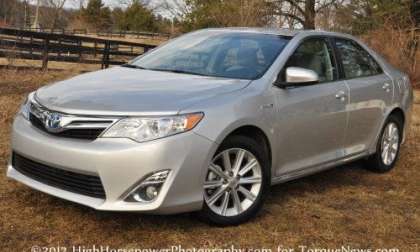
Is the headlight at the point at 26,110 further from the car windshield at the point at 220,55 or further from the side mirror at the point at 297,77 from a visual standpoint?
the side mirror at the point at 297,77

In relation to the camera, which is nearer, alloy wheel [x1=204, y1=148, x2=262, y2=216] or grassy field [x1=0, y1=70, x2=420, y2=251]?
grassy field [x1=0, y1=70, x2=420, y2=251]

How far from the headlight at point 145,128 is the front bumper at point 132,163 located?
0.04 meters

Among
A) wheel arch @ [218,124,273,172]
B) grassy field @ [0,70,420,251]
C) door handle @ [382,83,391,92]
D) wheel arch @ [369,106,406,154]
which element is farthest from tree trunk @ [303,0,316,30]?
wheel arch @ [218,124,273,172]

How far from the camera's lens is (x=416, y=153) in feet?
24.2

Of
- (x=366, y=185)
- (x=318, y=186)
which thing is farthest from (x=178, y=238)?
(x=366, y=185)

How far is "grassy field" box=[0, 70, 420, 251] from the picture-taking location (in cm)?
377

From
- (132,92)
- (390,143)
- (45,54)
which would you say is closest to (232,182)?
(132,92)

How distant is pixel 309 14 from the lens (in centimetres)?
2592

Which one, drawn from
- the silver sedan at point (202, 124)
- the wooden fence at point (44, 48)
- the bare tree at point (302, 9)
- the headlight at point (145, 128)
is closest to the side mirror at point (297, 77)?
the silver sedan at point (202, 124)

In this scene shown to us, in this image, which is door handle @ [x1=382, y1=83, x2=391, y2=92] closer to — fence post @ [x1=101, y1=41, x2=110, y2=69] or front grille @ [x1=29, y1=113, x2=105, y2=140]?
front grille @ [x1=29, y1=113, x2=105, y2=140]

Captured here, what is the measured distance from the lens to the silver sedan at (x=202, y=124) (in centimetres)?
356

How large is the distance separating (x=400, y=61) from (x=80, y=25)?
53917 millimetres

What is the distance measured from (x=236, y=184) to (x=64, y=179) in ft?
3.98

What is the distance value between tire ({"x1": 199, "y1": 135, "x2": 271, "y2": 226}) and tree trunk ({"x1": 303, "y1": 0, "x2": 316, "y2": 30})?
22.4m
